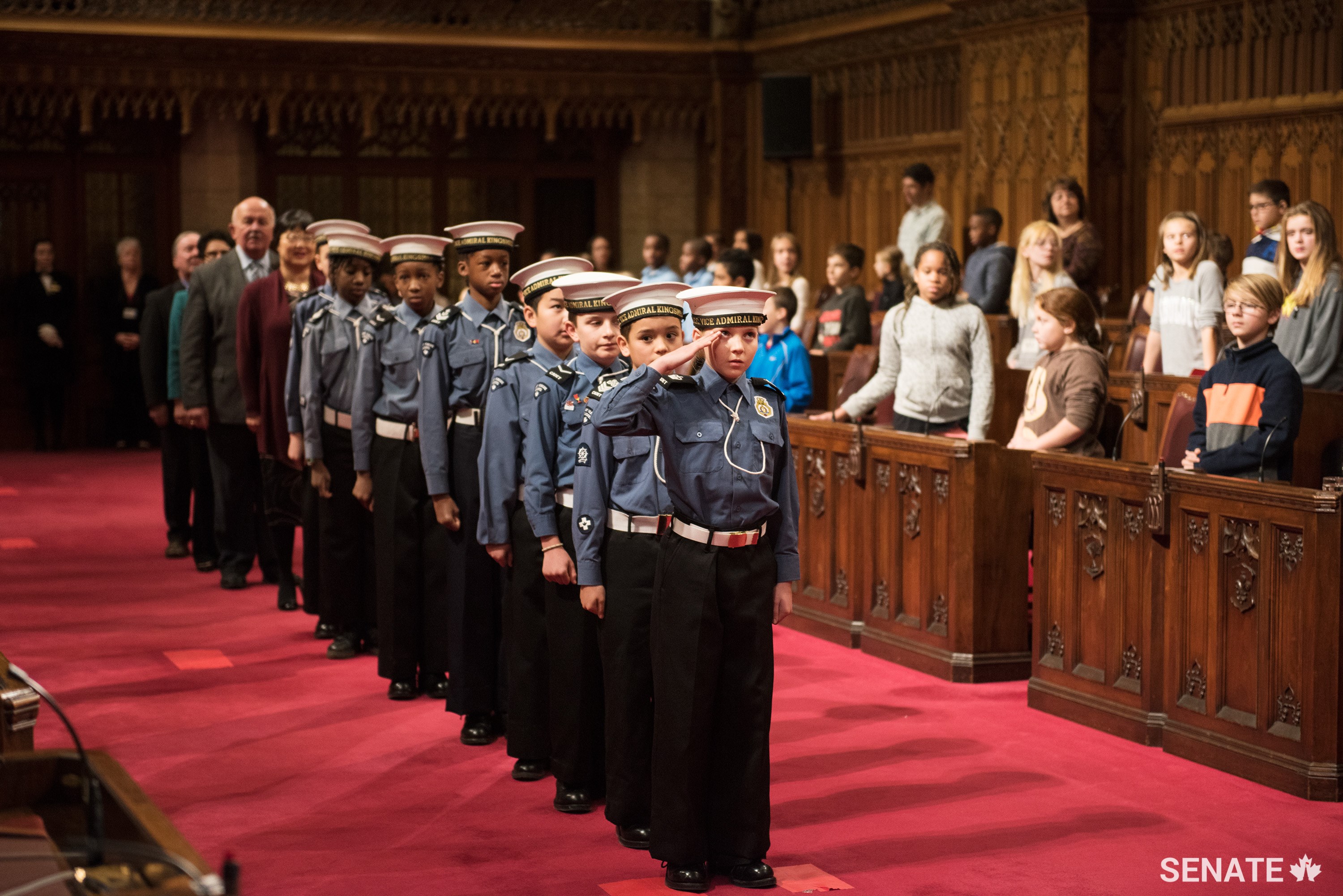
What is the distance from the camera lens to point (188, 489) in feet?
27.5

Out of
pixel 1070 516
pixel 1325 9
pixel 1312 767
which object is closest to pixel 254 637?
pixel 1070 516

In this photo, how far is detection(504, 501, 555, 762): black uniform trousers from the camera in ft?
14.6

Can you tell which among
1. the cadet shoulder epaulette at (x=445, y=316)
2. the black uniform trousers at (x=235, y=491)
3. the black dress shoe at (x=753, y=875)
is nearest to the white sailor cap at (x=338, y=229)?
the cadet shoulder epaulette at (x=445, y=316)

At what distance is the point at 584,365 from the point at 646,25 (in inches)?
409

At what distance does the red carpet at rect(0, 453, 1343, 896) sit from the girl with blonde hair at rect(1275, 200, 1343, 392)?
189 centimetres

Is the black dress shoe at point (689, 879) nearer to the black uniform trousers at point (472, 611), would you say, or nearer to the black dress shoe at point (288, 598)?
the black uniform trousers at point (472, 611)

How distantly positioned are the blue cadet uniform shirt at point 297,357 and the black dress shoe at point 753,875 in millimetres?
3322

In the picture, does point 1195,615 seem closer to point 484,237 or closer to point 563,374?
point 563,374

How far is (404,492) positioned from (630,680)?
1.82 metres

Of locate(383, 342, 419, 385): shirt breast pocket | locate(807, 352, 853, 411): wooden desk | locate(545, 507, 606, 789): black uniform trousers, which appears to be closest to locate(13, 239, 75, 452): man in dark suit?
locate(807, 352, 853, 411): wooden desk

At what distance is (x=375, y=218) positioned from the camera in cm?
1422

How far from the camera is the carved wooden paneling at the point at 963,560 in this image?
18.8 ft

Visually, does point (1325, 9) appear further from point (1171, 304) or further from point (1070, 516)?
point (1070, 516)

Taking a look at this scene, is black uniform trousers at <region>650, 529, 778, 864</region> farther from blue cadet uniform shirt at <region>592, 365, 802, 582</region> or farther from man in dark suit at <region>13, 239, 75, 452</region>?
man in dark suit at <region>13, 239, 75, 452</region>
